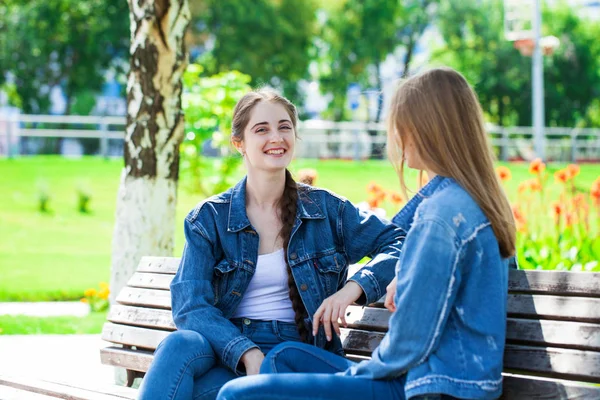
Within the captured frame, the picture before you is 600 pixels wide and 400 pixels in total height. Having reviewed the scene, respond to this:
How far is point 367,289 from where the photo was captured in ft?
10.1

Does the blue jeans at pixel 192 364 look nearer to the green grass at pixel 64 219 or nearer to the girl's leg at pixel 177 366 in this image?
the girl's leg at pixel 177 366

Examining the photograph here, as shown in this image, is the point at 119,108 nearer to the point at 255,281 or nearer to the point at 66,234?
the point at 66,234

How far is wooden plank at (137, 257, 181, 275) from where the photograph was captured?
395 centimetres

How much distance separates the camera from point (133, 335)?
3.93 metres

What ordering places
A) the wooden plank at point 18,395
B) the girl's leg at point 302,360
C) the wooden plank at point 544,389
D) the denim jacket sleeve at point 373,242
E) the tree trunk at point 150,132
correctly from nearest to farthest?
the wooden plank at point 544,389 → the girl's leg at point 302,360 → the denim jacket sleeve at point 373,242 → the wooden plank at point 18,395 → the tree trunk at point 150,132

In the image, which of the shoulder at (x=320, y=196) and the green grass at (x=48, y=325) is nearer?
the shoulder at (x=320, y=196)

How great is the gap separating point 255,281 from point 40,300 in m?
6.25

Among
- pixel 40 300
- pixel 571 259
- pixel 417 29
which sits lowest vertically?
pixel 40 300

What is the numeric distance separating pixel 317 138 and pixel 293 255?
23.4 meters

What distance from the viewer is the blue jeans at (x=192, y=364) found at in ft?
9.25

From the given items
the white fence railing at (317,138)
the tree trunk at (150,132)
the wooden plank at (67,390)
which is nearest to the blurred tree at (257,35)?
the white fence railing at (317,138)

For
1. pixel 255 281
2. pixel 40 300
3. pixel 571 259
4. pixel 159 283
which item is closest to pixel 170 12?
pixel 159 283

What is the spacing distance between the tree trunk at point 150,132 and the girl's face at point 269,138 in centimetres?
207

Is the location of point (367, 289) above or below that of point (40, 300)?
above
